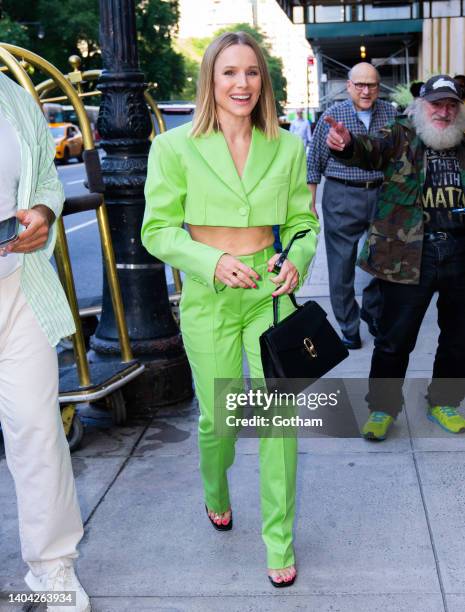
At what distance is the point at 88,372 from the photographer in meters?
4.64

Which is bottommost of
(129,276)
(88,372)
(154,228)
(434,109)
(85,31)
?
(88,372)

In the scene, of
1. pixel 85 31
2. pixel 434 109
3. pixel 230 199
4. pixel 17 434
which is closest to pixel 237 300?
pixel 230 199

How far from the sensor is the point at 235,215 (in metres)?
3.25

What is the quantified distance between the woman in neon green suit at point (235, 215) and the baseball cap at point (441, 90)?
120 cm

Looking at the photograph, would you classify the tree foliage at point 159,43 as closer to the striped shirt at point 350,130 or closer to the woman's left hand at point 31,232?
the striped shirt at point 350,130

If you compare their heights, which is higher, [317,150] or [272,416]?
[317,150]

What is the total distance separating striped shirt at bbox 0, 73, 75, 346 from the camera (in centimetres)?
286

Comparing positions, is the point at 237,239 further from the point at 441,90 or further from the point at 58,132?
the point at 58,132

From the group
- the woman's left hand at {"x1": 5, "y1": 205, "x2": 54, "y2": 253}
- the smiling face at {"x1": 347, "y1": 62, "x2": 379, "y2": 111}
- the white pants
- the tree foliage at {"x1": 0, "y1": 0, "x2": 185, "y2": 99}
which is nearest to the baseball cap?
the smiling face at {"x1": 347, "y1": 62, "x2": 379, "y2": 111}

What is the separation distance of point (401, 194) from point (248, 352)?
1472mm

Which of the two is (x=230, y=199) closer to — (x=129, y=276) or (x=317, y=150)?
(x=129, y=276)

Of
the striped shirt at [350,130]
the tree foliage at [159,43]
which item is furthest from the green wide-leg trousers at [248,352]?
the tree foliage at [159,43]

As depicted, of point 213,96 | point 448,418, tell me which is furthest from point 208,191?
point 448,418

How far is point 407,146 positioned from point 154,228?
1.66m
